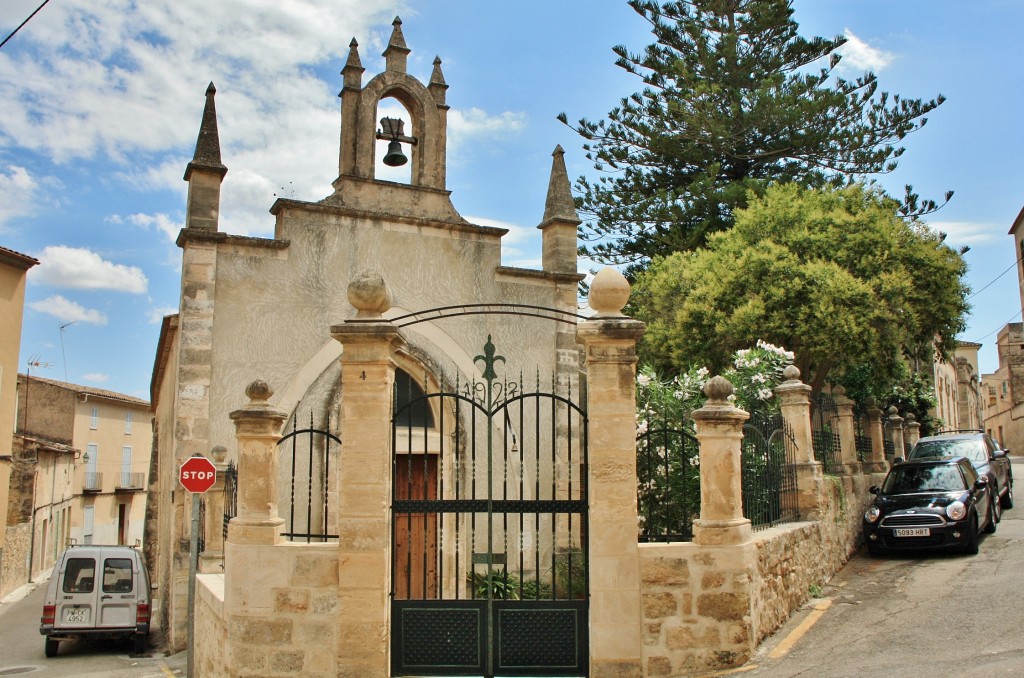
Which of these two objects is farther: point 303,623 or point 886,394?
point 886,394

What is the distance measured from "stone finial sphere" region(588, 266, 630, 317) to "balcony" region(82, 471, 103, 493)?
36320 millimetres

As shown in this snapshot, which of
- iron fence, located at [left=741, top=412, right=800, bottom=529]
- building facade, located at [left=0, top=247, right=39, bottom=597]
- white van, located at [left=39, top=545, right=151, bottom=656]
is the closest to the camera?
iron fence, located at [left=741, top=412, right=800, bottom=529]

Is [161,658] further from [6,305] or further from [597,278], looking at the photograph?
[6,305]

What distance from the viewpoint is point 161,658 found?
1362 cm

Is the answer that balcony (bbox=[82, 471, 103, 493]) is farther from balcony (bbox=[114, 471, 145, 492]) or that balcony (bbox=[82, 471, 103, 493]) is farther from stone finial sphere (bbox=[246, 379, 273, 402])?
stone finial sphere (bbox=[246, 379, 273, 402])

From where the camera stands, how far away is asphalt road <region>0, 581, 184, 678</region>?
484 inches

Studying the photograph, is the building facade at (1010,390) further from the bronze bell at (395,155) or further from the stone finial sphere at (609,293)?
the stone finial sphere at (609,293)

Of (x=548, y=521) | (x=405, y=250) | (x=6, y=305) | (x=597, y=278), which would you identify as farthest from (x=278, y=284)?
(x=6, y=305)

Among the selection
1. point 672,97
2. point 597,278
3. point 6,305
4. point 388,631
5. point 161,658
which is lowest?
point 161,658

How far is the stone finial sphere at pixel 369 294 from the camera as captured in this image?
7.60m

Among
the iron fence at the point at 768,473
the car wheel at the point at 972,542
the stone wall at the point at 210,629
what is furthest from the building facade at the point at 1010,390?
the stone wall at the point at 210,629

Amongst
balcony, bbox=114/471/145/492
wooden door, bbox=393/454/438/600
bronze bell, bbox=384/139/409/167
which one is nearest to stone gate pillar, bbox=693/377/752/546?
wooden door, bbox=393/454/438/600

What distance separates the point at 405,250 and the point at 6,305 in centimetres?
1424

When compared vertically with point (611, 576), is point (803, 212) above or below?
above
